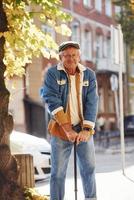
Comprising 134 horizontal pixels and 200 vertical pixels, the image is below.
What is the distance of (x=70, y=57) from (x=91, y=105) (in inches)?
21.6

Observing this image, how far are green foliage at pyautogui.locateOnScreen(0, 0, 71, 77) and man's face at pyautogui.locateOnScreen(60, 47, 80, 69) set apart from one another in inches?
53.8

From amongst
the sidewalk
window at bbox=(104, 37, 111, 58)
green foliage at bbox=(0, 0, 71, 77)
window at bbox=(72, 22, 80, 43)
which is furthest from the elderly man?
window at bbox=(104, 37, 111, 58)

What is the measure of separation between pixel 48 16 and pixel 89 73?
216cm

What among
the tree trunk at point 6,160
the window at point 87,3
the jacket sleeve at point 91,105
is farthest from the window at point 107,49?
the jacket sleeve at point 91,105

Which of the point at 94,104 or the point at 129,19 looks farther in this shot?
the point at 129,19

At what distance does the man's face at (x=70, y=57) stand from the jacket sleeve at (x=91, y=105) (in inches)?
11.0

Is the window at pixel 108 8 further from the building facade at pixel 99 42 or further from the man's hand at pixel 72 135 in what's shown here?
the man's hand at pixel 72 135

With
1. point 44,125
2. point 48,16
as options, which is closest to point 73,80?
point 48,16

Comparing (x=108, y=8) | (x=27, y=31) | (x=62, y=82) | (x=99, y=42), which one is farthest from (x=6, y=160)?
(x=108, y=8)

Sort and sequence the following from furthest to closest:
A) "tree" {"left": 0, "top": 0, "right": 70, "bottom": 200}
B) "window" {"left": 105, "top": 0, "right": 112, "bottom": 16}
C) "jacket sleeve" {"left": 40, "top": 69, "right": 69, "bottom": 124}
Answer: "window" {"left": 105, "top": 0, "right": 112, "bottom": 16} → "tree" {"left": 0, "top": 0, "right": 70, "bottom": 200} → "jacket sleeve" {"left": 40, "top": 69, "right": 69, "bottom": 124}

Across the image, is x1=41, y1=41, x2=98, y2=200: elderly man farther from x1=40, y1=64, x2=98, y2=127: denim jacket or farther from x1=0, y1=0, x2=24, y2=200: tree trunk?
x1=0, y1=0, x2=24, y2=200: tree trunk

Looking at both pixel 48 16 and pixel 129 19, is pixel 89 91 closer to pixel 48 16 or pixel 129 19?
pixel 48 16

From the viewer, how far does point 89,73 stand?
7.16 metres

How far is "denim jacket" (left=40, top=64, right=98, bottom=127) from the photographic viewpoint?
689cm
